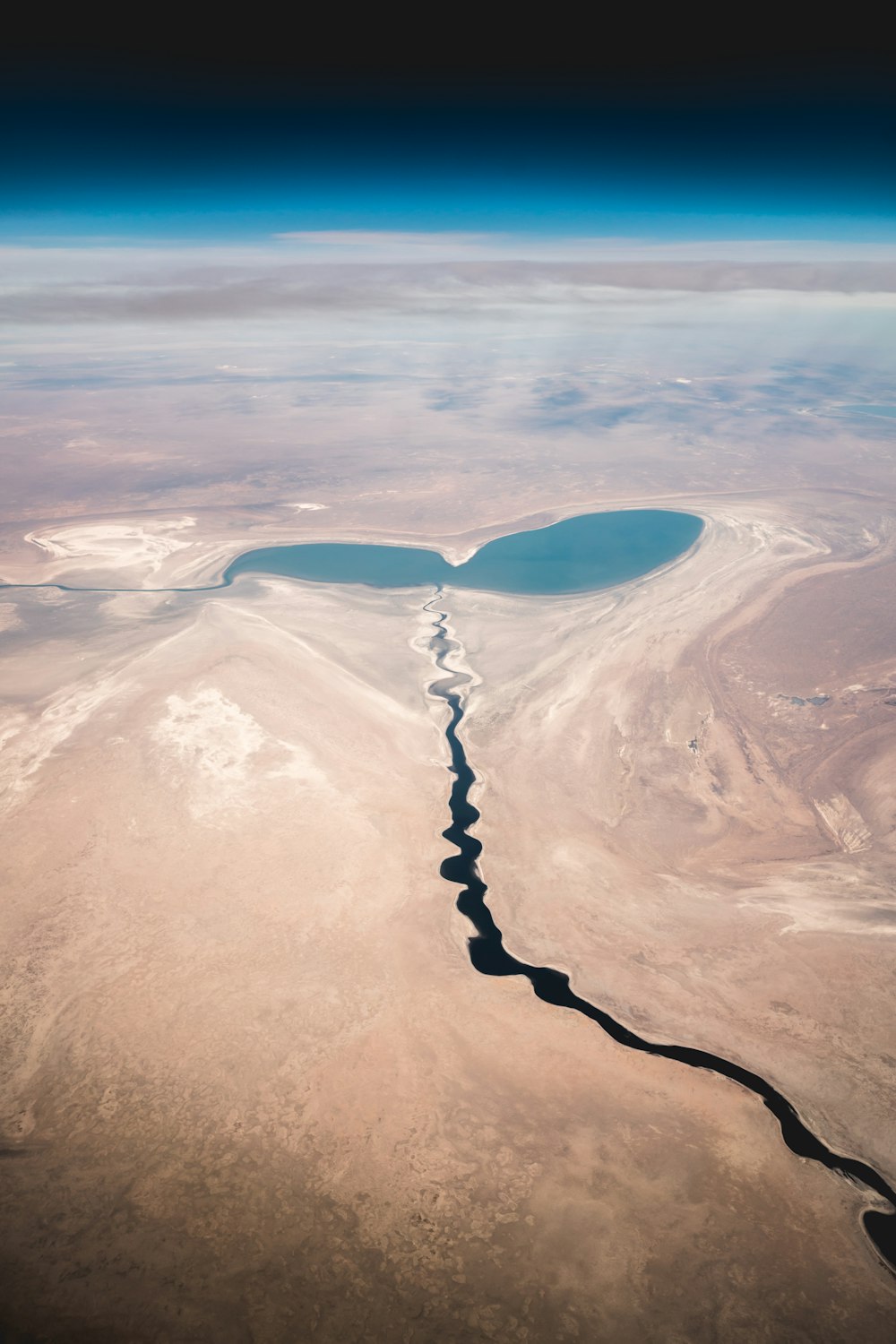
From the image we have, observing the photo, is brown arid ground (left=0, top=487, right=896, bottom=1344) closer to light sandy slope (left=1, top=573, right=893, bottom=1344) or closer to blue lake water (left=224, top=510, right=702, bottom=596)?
light sandy slope (left=1, top=573, right=893, bottom=1344)

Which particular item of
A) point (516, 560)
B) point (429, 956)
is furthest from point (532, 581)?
point (429, 956)

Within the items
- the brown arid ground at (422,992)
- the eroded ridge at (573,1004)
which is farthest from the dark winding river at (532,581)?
the brown arid ground at (422,992)

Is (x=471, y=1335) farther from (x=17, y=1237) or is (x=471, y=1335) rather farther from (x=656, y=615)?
(x=656, y=615)

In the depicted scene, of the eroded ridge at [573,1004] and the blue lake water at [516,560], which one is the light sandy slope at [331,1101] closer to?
the eroded ridge at [573,1004]

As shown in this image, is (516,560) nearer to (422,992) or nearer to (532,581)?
(532,581)

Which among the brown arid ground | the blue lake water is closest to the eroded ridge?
the brown arid ground

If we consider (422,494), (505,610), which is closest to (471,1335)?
(505,610)

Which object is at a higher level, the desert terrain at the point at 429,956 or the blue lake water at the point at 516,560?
the blue lake water at the point at 516,560
